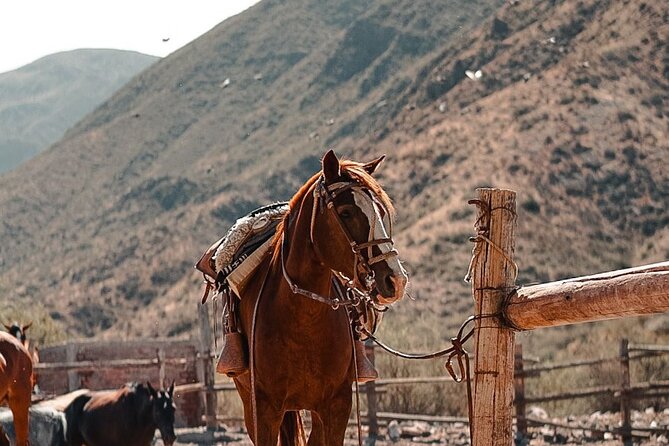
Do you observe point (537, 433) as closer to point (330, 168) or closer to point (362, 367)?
point (362, 367)

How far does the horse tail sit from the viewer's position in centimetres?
698

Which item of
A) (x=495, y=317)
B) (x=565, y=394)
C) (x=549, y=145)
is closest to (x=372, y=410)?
(x=565, y=394)

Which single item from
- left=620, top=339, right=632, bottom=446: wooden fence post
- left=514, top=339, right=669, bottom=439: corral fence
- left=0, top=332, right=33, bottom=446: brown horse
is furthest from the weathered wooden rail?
left=620, top=339, right=632, bottom=446: wooden fence post

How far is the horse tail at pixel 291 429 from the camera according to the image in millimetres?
6984

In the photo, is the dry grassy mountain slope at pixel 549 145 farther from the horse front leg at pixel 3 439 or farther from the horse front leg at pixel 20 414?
the horse front leg at pixel 20 414

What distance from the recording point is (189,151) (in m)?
66.8

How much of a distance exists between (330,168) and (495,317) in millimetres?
1218

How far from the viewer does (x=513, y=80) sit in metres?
45.6

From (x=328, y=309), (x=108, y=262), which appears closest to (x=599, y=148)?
(x=108, y=262)

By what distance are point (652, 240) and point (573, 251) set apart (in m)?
2.14

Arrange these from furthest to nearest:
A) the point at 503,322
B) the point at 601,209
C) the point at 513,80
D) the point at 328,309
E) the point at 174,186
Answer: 1. the point at 174,186
2. the point at 513,80
3. the point at 601,209
4. the point at 328,309
5. the point at 503,322

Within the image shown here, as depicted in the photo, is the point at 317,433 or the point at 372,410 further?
the point at 372,410

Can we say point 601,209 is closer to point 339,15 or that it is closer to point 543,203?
point 543,203

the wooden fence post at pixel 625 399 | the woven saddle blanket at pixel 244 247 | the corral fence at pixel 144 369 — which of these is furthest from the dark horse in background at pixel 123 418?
the woven saddle blanket at pixel 244 247
